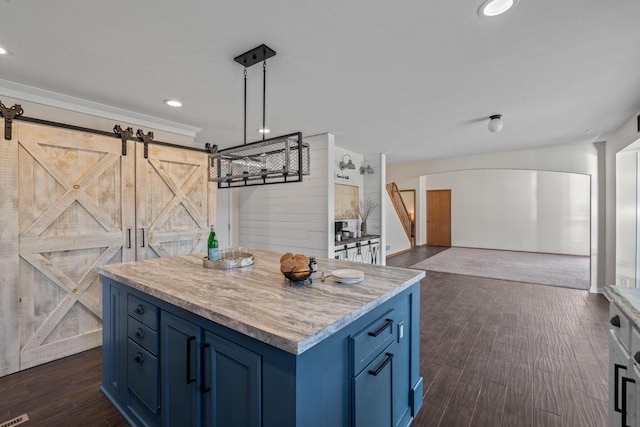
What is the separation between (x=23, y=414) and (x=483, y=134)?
572 cm

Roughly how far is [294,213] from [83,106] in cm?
285

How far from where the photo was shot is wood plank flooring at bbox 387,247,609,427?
6.55 ft

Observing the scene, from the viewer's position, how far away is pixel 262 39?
185 centimetres

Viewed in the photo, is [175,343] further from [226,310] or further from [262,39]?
[262,39]

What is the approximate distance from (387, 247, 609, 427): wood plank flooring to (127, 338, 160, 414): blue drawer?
1.70m

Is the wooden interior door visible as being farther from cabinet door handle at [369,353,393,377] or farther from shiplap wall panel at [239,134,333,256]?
cabinet door handle at [369,353,393,377]

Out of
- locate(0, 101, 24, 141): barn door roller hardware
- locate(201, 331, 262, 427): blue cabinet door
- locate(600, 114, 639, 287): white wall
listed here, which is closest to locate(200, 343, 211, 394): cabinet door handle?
locate(201, 331, 262, 427): blue cabinet door

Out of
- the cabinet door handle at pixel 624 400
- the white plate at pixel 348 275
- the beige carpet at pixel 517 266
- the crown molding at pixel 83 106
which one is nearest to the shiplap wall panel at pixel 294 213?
the crown molding at pixel 83 106

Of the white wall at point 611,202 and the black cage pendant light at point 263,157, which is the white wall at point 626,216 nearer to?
the white wall at point 611,202

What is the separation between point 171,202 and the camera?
350cm

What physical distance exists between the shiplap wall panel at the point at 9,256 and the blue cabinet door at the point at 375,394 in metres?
3.05

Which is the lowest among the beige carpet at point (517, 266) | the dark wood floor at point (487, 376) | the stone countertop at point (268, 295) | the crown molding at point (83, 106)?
the dark wood floor at point (487, 376)

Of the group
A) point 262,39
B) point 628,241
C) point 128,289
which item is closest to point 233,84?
point 262,39

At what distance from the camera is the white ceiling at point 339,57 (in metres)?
1.59
